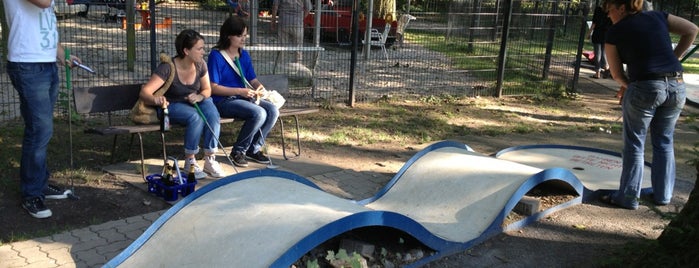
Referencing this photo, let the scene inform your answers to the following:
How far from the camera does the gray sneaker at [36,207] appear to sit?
444 cm

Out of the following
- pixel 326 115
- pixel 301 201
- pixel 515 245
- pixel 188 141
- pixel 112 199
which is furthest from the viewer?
pixel 326 115

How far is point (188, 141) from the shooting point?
211 inches

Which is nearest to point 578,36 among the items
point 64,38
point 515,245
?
point 515,245

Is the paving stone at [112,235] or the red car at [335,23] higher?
the red car at [335,23]

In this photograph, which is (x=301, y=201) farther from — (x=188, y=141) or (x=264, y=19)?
(x=264, y=19)

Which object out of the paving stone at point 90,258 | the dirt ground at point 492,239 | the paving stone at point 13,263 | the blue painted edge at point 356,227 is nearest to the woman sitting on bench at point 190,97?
the dirt ground at point 492,239

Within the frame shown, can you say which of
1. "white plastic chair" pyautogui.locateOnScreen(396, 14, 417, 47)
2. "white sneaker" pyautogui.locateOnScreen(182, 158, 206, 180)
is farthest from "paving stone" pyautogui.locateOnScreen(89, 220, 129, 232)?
"white plastic chair" pyautogui.locateOnScreen(396, 14, 417, 47)

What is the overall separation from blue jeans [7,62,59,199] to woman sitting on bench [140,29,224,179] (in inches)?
37.7

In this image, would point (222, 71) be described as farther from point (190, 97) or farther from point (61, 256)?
point (61, 256)

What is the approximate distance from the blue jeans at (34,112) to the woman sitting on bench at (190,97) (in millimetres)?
959

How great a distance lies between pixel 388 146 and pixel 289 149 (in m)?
1.13

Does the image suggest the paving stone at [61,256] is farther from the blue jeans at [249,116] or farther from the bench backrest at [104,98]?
the blue jeans at [249,116]

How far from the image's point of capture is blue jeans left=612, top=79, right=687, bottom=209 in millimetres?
4898

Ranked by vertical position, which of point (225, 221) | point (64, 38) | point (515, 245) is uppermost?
point (64, 38)
